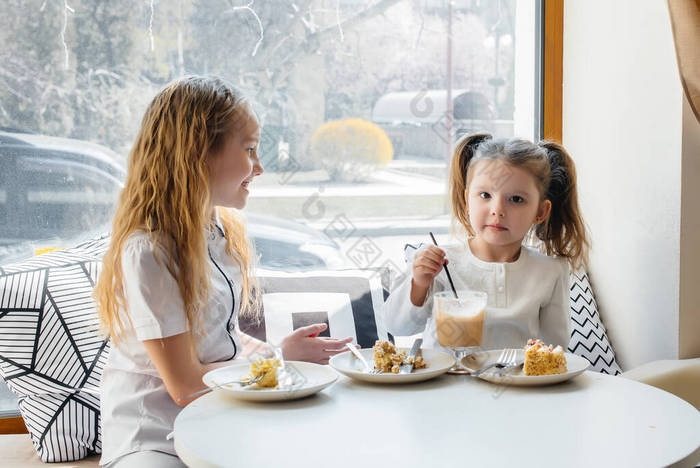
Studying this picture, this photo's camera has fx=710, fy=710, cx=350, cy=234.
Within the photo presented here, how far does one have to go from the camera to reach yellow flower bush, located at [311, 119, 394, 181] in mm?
2455

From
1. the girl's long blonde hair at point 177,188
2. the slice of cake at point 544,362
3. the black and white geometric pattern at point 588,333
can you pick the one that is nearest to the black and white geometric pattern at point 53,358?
the girl's long blonde hair at point 177,188

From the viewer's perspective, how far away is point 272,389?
4.02 feet

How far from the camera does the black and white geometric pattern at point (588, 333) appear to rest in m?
2.19

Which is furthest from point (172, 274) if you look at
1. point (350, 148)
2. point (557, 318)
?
point (350, 148)

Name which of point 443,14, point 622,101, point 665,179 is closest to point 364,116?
point 443,14

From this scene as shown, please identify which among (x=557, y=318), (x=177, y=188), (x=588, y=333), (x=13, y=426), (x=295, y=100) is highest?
(x=295, y=100)

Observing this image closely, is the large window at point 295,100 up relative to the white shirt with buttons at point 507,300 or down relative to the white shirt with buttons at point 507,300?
up

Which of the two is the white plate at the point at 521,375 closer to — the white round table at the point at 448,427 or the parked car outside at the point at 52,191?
the white round table at the point at 448,427

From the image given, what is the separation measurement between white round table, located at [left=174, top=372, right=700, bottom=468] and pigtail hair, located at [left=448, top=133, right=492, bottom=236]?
741mm

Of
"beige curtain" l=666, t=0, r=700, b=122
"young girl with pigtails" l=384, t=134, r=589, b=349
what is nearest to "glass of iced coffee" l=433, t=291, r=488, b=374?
"young girl with pigtails" l=384, t=134, r=589, b=349

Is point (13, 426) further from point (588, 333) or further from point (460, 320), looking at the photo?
point (588, 333)

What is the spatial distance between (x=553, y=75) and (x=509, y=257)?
1.00 meters

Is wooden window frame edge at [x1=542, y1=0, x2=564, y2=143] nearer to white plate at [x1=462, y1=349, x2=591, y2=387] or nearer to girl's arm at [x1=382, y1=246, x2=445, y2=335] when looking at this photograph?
girl's arm at [x1=382, y1=246, x2=445, y2=335]

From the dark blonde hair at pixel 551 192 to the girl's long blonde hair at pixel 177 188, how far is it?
2.09 ft
